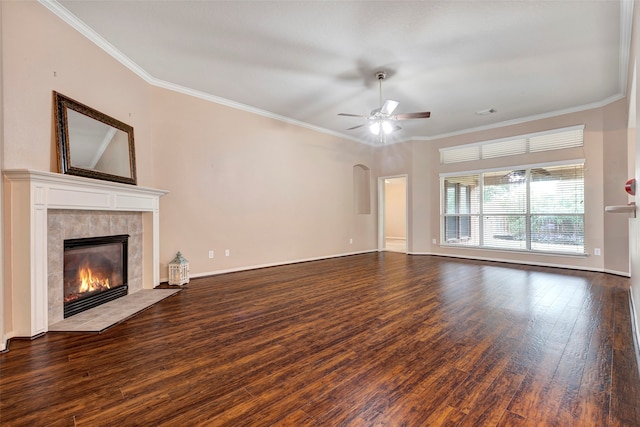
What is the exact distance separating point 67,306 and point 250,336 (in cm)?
202

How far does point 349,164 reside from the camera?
24.5 feet

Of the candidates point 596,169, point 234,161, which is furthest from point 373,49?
point 596,169

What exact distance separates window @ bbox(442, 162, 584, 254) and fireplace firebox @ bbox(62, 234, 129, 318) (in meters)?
6.61

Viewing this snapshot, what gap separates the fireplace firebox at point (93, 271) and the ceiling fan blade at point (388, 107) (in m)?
3.87

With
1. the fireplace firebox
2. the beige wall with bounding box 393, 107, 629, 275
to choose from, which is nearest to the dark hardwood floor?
the fireplace firebox

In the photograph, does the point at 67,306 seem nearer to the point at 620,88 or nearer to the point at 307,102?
the point at 307,102

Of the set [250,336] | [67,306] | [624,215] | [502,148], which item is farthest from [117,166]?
[624,215]

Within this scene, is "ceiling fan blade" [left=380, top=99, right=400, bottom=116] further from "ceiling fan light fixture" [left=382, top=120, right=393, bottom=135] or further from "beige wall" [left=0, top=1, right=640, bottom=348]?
"beige wall" [left=0, top=1, right=640, bottom=348]

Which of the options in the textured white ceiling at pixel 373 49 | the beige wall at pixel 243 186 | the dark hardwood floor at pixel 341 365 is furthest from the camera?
the beige wall at pixel 243 186

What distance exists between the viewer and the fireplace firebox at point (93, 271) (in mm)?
3047

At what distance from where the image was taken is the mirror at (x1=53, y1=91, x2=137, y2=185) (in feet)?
9.53

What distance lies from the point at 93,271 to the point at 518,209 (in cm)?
729

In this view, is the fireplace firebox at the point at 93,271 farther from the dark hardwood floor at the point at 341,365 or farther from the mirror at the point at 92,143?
the mirror at the point at 92,143

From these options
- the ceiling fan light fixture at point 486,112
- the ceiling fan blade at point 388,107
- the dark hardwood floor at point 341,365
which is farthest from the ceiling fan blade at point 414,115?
the dark hardwood floor at point 341,365
